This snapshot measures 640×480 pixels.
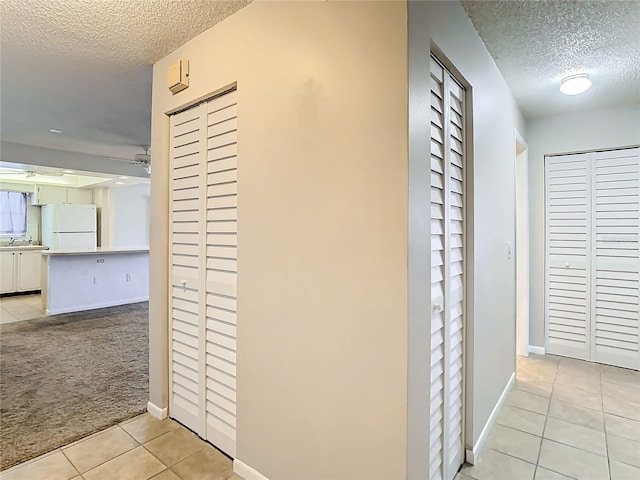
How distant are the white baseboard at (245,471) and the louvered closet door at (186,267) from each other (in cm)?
38

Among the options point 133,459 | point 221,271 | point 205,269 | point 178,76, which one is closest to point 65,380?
point 133,459

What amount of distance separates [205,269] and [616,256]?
348 cm

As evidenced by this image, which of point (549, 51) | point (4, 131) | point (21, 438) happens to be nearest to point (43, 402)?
point (21, 438)

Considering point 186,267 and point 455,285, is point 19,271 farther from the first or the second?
point 455,285

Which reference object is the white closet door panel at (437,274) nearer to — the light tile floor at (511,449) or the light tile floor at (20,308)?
the light tile floor at (511,449)

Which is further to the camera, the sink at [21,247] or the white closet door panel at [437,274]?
the sink at [21,247]

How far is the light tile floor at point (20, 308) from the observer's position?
198 inches

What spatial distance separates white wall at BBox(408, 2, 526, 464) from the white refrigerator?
6.87 m

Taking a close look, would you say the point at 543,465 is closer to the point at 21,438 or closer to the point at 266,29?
the point at 266,29

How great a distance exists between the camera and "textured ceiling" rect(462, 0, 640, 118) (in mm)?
1692

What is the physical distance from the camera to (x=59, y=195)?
23.7 feet

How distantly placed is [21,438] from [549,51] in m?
3.84

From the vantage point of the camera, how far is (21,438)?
6.91ft

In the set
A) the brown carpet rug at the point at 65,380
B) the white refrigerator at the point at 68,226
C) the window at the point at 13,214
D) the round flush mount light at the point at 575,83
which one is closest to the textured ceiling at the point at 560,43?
the round flush mount light at the point at 575,83
